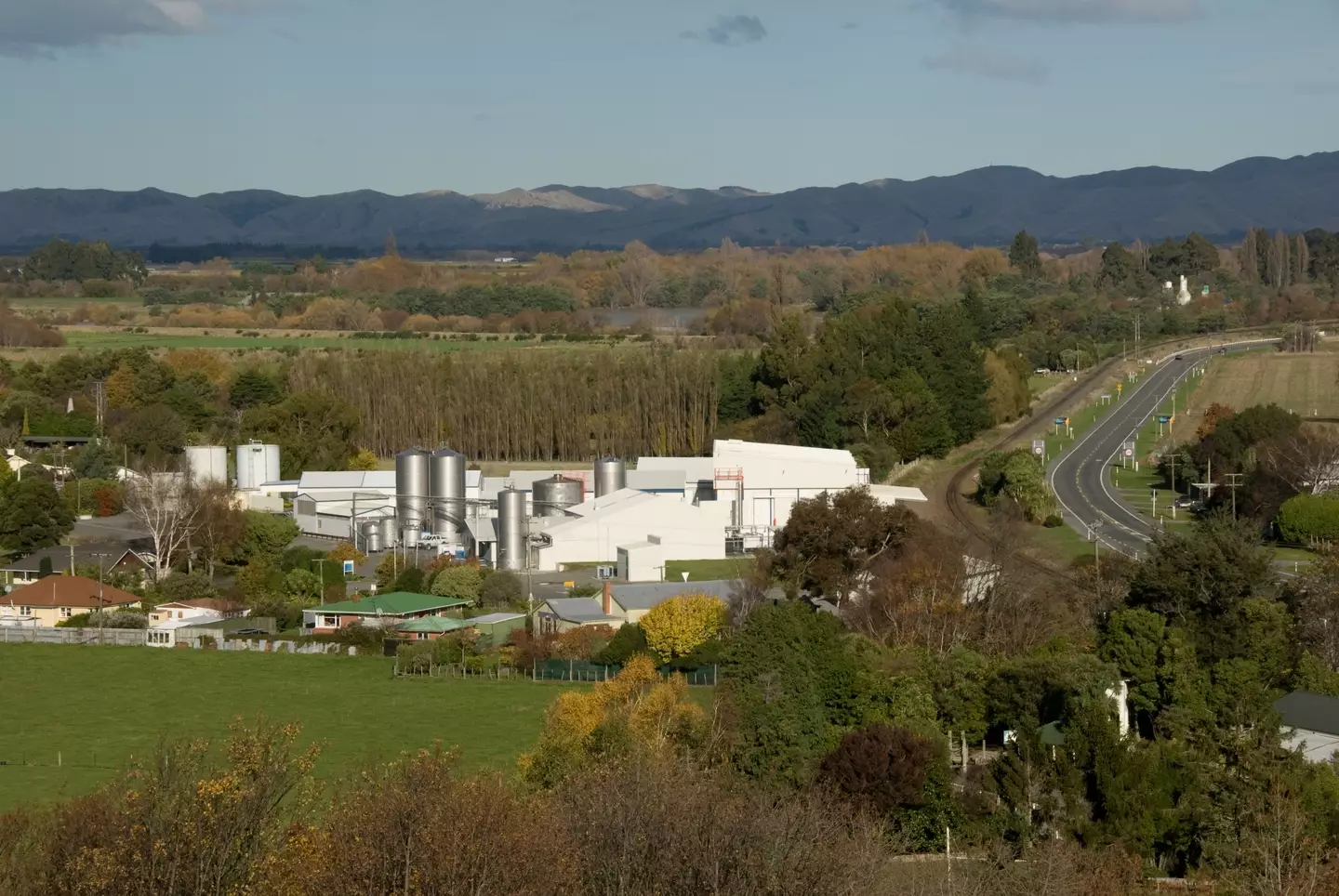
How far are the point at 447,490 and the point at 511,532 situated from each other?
6427 mm

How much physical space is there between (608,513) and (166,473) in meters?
11.8

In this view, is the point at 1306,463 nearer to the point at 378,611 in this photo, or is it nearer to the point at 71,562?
the point at 378,611

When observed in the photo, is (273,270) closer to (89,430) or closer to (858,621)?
(89,430)

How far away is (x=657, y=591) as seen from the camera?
36.6 meters

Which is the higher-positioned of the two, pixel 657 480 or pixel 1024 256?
pixel 1024 256

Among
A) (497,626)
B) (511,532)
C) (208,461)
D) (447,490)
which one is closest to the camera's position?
(497,626)

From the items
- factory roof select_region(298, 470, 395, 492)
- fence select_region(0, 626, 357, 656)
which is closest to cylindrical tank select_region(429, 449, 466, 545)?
factory roof select_region(298, 470, 395, 492)

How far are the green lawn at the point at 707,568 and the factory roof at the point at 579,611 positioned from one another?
2799 millimetres

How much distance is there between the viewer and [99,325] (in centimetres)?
10862

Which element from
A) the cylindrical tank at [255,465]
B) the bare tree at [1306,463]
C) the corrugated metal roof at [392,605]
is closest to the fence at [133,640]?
the corrugated metal roof at [392,605]

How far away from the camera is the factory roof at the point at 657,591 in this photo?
35.7 m

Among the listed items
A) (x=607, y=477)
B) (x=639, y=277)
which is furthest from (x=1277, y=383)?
(x=639, y=277)

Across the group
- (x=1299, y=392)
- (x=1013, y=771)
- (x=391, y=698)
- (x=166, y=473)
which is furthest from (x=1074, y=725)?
(x=1299, y=392)

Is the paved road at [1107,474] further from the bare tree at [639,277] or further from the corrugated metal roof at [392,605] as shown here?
the bare tree at [639,277]
